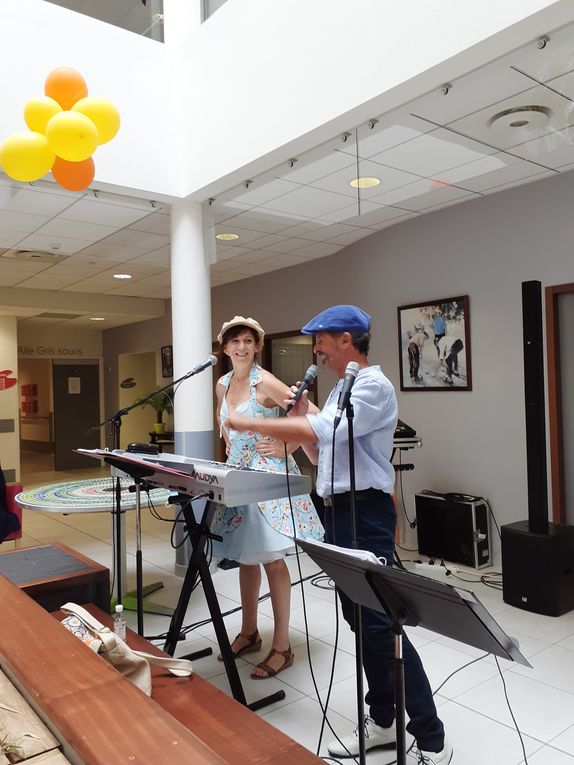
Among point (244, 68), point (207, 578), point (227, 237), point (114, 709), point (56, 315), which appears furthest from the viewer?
point (56, 315)

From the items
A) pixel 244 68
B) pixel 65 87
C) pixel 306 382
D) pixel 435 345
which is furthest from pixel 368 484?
pixel 435 345

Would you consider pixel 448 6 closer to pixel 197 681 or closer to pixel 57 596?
pixel 197 681

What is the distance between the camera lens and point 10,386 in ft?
27.8

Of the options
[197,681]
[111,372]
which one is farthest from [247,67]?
[111,372]

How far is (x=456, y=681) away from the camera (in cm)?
282

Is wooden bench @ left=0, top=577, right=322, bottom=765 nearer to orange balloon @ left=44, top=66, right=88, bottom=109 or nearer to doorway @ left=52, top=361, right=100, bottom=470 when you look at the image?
orange balloon @ left=44, top=66, right=88, bottom=109

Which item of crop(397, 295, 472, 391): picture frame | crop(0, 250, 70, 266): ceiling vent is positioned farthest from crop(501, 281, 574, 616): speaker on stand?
crop(0, 250, 70, 266): ceiling vent

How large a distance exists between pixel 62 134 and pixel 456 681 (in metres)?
3.12

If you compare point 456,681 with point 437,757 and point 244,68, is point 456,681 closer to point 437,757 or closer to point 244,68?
point 437,757

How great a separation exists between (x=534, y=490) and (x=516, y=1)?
265cm

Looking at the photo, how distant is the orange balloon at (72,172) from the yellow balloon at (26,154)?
87mm

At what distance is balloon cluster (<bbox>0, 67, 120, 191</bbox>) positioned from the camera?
2.73 m

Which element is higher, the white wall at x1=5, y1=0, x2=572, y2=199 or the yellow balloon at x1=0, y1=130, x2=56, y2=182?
the white wall at x1=5, y1=0, x2=572, y2=199

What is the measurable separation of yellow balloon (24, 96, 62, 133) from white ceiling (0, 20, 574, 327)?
4.13 feet
